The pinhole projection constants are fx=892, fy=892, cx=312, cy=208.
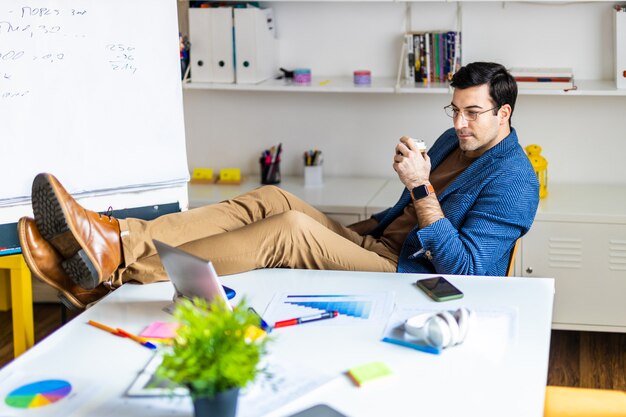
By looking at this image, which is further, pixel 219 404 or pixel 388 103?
pixel 388 103

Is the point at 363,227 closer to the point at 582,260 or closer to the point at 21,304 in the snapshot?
the point at 582,260

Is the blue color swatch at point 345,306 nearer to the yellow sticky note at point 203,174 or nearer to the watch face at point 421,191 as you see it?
the watch face at point 421,191

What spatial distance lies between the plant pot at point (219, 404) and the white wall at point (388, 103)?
272 cm

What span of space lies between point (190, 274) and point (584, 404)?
35.4 inches

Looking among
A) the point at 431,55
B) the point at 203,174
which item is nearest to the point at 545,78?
the point at 431,55

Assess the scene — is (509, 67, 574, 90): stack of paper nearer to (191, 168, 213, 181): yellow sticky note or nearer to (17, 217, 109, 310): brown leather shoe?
(191, 168, 213, 181): yellow sticky note

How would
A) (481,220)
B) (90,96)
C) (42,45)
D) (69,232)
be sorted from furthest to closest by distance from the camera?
(90,96) < (42,45) < (481,220) < (69,232)

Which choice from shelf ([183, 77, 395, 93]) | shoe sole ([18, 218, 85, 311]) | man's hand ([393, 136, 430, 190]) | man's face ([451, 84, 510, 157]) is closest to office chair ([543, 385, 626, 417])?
man's hand ([393, 136, 430, 190])

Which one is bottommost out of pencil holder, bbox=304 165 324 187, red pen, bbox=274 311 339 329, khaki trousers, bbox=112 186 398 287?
red pen, bbox=274 311 339 329

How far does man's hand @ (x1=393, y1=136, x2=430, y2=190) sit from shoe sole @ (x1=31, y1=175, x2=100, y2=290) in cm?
101

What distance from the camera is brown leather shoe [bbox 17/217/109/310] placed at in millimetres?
2314

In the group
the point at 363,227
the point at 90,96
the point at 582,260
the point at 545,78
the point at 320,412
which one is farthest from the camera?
the point at 545,78

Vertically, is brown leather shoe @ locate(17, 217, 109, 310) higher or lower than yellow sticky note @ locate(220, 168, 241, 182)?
lower

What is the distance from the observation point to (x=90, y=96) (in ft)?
9.71
